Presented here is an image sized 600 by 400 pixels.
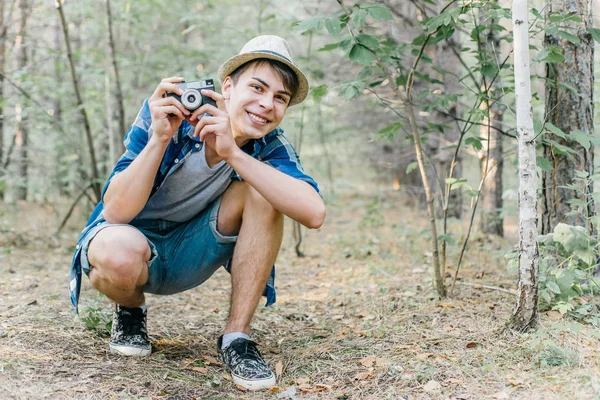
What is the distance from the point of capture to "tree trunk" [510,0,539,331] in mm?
2297

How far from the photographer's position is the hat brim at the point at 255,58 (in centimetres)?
241

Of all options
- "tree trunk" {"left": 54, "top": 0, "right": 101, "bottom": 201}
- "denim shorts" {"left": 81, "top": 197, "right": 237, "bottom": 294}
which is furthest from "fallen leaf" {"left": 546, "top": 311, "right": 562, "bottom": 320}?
"tree trunk" {"left": 54, "top": 0, "right": 101, "bottom": 201}

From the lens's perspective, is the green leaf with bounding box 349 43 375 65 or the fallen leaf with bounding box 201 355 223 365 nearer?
the fallen leaf with bounding box 201 355 223 365

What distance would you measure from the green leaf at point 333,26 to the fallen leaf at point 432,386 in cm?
163

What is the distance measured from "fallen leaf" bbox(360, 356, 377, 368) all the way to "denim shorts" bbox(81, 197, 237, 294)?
0.84 metres

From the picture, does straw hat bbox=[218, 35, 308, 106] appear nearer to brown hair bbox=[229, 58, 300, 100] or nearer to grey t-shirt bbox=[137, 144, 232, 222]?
brown hair bbox=[229, 58, 300, 100]

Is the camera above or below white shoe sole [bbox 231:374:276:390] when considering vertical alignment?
above

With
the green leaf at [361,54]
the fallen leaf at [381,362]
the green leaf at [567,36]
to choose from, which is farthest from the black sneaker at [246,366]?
the green leaf at [567,36]

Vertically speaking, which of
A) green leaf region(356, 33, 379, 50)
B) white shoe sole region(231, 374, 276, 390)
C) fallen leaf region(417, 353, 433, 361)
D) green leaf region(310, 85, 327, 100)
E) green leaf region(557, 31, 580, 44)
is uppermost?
green leaf region(356, 33, 379, 50)

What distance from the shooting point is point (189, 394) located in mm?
2148

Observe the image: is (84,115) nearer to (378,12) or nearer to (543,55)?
(378,12)

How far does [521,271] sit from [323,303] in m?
1.53

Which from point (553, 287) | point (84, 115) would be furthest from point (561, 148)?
point (84, 115)

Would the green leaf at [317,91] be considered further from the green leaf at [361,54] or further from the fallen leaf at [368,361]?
the fallen leaf at [368,361]
